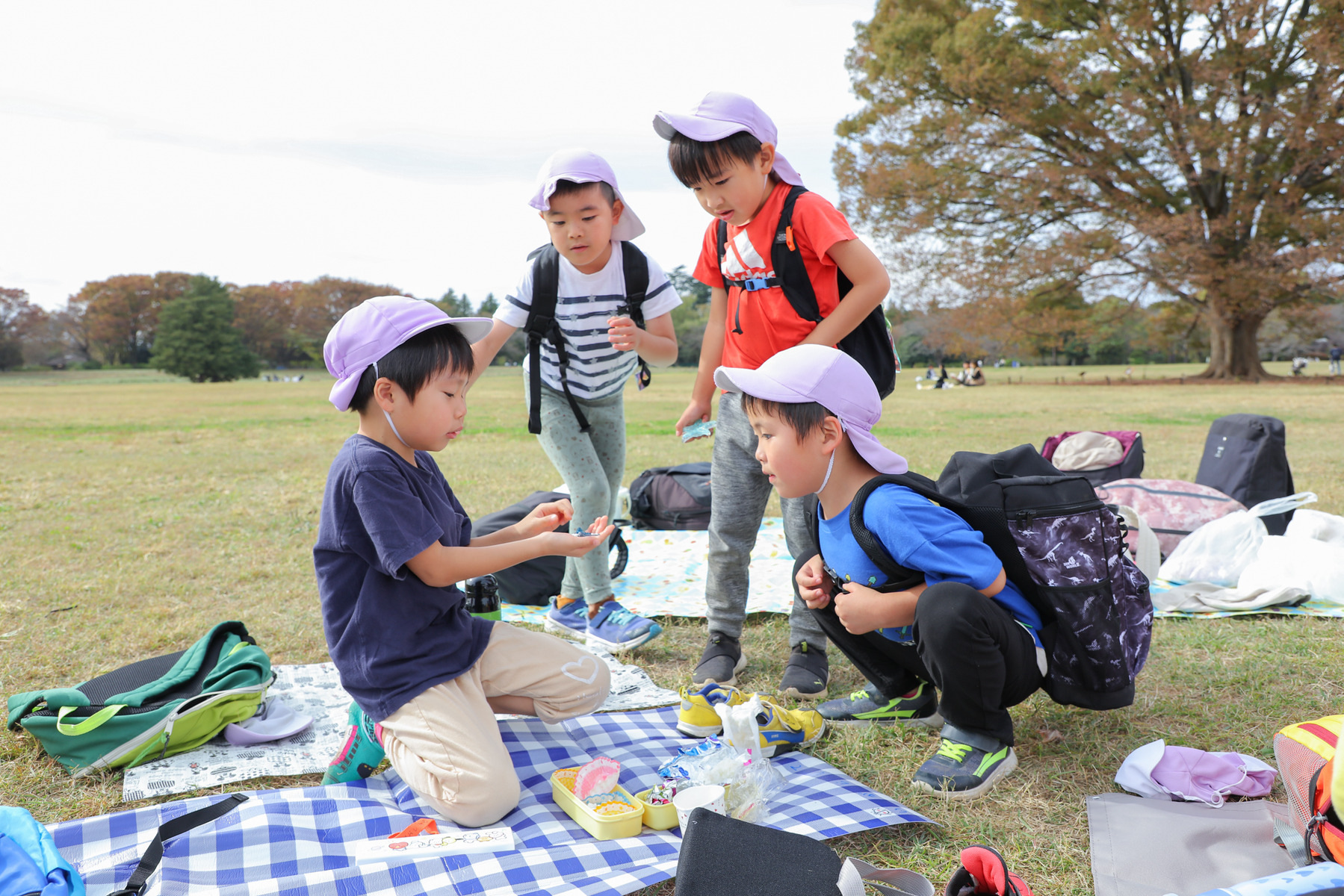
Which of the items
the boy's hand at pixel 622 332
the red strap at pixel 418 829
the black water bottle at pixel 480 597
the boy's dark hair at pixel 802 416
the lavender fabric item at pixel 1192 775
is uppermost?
the boy's hand at pixel 622 332

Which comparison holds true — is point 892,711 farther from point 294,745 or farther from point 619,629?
point 294,745

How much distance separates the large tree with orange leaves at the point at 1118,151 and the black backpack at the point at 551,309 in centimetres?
2494

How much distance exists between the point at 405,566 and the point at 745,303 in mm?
1526

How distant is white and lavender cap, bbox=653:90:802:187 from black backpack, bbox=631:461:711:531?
124 inches

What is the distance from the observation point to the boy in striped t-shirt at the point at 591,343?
10.7 feet

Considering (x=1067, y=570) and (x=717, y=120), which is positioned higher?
(x=717, y=120)

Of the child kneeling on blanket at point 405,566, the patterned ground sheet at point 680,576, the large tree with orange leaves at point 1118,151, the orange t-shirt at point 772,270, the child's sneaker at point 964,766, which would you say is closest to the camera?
the child kneeling on blanket at point 405,566

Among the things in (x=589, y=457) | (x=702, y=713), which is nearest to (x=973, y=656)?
(x=702, y=713)

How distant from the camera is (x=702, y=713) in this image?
8.91ft

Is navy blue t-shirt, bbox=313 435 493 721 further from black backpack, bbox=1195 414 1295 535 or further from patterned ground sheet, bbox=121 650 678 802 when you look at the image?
black backpack, bbox=1195 414 1295 535

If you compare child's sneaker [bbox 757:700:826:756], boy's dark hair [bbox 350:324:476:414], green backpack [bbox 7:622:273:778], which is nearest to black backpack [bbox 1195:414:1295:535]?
child's sneaker [bbox 757:700:826:756]

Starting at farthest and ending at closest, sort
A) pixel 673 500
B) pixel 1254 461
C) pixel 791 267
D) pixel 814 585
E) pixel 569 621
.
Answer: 1. pixel 673 500
2. pixel 1254 461
3. pixel 569 621
4. pixel 791 267
5. pixel 814 585

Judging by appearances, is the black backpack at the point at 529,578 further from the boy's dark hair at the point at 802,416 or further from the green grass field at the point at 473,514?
the boy's dark hair at the point at 802,416

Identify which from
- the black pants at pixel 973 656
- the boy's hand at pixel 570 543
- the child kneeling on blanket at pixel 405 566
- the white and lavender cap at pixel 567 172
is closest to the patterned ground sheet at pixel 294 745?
the child kneeling on blanket at pixel 405 566
